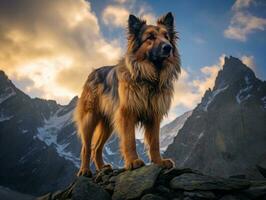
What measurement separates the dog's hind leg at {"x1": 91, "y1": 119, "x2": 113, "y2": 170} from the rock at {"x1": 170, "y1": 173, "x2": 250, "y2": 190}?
3.72 m

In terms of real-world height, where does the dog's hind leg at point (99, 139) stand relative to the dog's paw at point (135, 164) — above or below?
above

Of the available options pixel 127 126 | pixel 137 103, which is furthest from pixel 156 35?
pixel 127 126

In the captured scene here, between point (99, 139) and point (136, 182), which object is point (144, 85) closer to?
point (136, 182)

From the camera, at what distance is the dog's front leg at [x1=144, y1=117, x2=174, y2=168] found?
27.9ft

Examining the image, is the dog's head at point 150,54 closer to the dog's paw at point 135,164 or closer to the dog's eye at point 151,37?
the dog's eye at point 151,37

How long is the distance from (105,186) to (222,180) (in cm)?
290

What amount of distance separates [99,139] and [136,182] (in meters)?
3.34

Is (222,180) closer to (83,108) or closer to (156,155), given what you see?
(156,155)

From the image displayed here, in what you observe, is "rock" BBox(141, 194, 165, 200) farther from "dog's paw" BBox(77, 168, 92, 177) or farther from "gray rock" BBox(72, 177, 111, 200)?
"dog's paw" BBox(77, 168, 92, 177)

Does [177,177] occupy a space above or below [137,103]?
below

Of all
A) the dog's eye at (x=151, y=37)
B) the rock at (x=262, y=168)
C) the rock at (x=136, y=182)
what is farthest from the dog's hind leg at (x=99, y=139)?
the rock at (x=262, y=168)

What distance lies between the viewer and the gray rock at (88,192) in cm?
784

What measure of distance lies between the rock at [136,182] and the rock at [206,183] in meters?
0.49

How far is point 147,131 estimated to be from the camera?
358 inches
